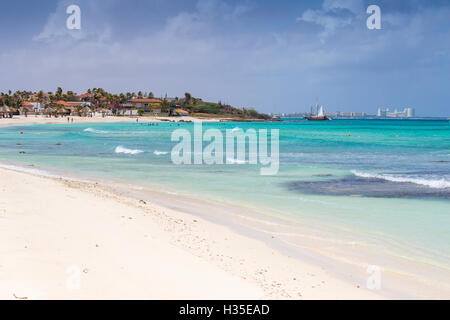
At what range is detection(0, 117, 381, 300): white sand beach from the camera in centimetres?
555

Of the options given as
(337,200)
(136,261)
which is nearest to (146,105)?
(337,200)

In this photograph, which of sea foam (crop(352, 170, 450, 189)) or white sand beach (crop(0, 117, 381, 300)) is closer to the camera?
white sand beach (crop(0, 117, 381, 300))

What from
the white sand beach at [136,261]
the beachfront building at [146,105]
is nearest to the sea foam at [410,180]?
the white sand beach at [136,261]

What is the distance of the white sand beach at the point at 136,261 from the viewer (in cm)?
555

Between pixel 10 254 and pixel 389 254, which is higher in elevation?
pixel 10 254

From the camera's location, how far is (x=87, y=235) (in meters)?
7.78

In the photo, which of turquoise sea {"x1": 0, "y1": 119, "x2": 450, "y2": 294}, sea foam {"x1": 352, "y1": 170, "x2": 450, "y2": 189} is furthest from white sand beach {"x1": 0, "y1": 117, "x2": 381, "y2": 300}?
sea foam {"x1": 352, "y1": 170, "x2": 450, "y2": 189}

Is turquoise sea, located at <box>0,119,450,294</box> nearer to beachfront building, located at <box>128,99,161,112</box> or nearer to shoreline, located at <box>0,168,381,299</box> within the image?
shoreline, located at <box>0,168,381,299</box>
